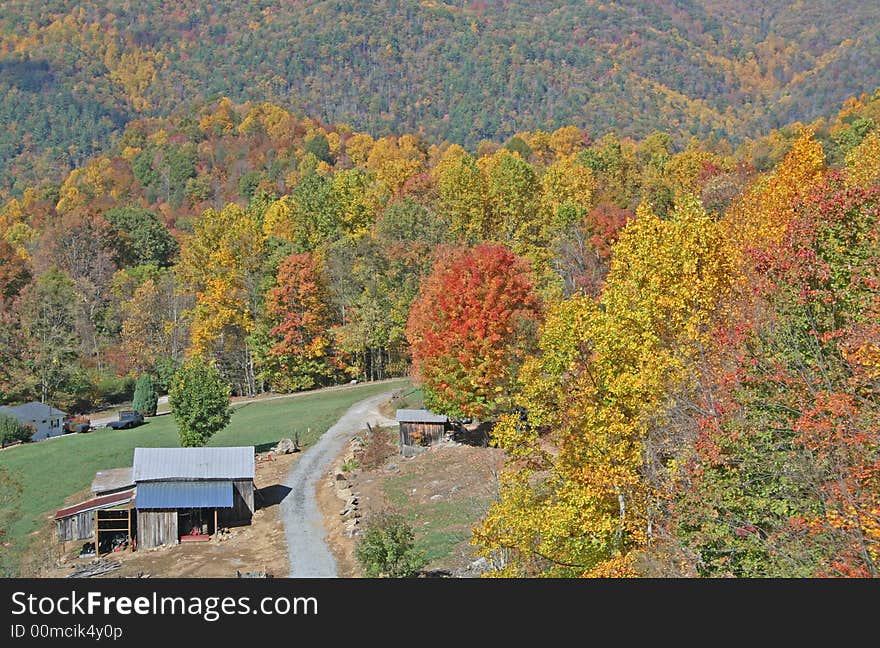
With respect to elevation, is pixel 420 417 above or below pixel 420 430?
above

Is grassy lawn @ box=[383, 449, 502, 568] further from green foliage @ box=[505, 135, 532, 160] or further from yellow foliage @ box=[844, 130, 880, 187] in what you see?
green foliage @ box=[505, 135, 532, 160]

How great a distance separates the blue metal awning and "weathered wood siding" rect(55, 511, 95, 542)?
3018 mm

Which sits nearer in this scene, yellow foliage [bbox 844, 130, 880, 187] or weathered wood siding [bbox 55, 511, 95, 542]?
weathered wood siding [bbox 55, 511, 95, 542]

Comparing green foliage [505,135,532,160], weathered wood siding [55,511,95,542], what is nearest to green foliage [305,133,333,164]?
green foliage [505,135,532,160]

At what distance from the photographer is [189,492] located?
148 feet

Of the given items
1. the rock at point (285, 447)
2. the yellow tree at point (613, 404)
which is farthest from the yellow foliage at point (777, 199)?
the rock at point (285, 447)

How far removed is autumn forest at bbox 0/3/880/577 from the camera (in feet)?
73.8

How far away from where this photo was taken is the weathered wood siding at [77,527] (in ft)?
146

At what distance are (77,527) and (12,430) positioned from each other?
110 feet

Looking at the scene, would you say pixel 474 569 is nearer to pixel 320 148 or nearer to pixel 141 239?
pixel 141 239

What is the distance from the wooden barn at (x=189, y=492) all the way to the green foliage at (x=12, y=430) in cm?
3335

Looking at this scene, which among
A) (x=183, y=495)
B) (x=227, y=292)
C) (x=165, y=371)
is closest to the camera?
(x=183, y=495)

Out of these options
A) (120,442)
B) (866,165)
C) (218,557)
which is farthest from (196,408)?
(866,165)
